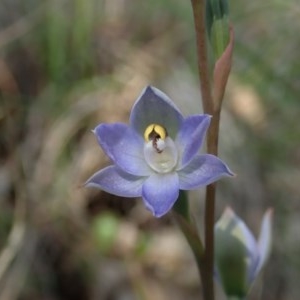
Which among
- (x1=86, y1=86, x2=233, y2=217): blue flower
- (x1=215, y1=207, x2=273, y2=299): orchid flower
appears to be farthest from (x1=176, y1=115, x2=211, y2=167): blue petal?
(x1=215, y1=207, x2=273, y2=299): orchid flower

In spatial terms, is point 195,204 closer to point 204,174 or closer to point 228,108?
point 228,108

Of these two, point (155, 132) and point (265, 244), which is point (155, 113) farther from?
point (265, 244)

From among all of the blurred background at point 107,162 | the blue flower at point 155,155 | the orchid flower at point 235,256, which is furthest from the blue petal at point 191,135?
the blurred background at point 107,162

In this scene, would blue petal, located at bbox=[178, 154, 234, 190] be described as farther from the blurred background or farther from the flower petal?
the blurred background

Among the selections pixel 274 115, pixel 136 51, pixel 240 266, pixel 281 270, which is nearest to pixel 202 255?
pixel 240 266

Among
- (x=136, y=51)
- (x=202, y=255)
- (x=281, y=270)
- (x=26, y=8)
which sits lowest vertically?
(x=281, y=270)

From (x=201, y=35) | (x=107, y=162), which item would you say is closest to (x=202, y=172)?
(x=201, y=35)

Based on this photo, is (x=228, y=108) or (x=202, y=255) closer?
(x=202, y=255)
